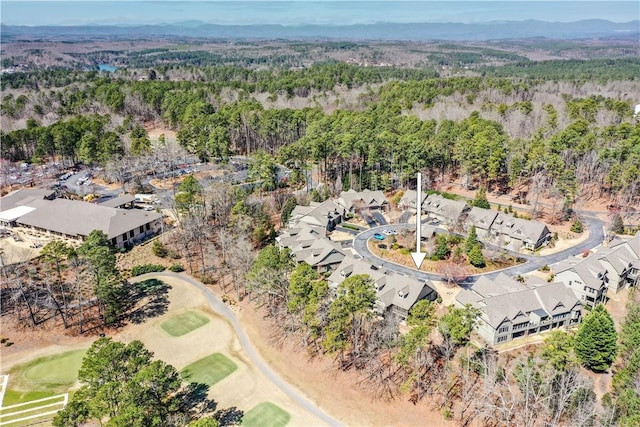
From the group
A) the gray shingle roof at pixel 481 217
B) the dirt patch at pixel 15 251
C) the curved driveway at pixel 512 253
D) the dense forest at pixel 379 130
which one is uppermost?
the dense forest at pixel 379 130

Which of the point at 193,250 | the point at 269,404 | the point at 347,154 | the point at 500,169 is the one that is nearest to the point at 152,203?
the point at 193,250

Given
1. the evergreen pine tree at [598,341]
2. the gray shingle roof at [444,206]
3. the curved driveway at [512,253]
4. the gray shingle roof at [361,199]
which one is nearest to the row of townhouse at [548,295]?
the curved driveway at [512,253]

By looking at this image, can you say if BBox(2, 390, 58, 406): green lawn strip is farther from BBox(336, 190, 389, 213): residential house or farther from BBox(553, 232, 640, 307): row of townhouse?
BBox(553, 232, 640, 307): row of townhouse

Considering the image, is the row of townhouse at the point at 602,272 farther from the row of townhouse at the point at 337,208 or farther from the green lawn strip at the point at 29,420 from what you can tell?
the green lawn strip at the point at 29,420

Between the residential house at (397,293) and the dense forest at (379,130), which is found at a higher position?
the dense forest at (379,130)

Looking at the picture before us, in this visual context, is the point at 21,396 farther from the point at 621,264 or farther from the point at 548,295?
the point at 621,264
